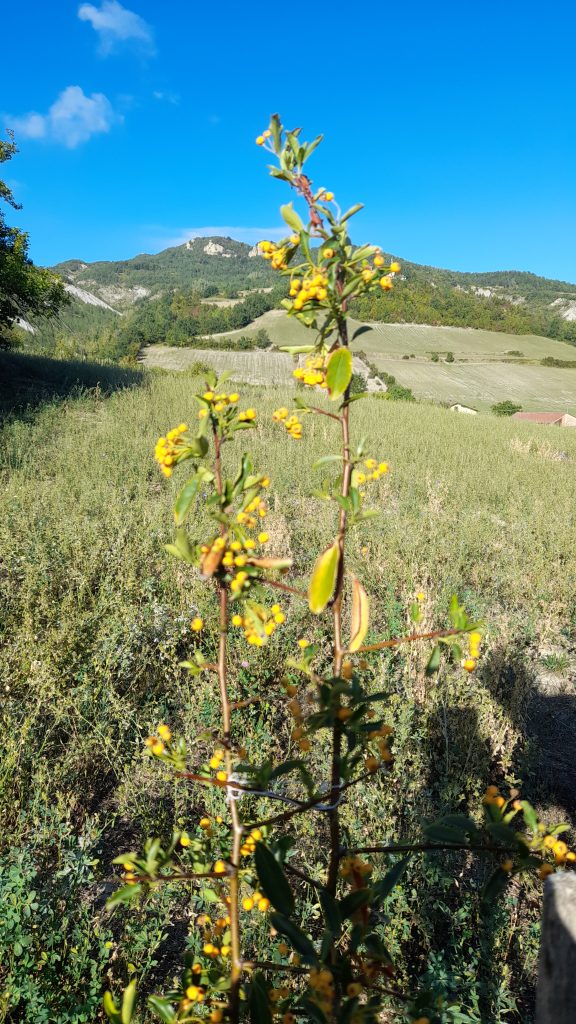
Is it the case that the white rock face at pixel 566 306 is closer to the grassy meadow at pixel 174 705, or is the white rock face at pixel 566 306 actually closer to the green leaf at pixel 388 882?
the grassy meadow at pixel 174 705

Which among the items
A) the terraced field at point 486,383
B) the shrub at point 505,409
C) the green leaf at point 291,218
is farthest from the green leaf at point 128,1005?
the terraced field at point 486,383

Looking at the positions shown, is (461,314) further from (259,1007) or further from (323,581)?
(259,1007)

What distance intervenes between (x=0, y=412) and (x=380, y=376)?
3759 centimetres

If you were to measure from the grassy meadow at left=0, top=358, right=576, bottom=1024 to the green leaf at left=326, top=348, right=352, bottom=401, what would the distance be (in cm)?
64

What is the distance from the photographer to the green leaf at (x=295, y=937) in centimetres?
79

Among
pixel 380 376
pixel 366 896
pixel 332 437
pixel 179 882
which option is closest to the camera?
pixel 366 896

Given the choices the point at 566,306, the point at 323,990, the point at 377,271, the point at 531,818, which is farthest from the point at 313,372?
the point at 566,306

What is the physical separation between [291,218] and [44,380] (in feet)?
42.6

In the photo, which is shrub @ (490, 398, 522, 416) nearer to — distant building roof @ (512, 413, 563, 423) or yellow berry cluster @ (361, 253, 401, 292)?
distant building roof @ (512, 413, 563, 423)

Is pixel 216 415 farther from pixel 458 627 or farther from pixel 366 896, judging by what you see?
pixel 366 896

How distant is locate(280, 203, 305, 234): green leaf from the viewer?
97 centimetres

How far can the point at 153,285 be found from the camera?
158 m

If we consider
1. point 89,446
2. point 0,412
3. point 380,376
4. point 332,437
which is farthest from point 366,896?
point 380,376

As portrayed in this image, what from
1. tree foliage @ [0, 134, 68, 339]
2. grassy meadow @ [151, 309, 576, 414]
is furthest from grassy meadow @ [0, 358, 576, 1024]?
grassy meadow @ [151, 309, 576, 414]
